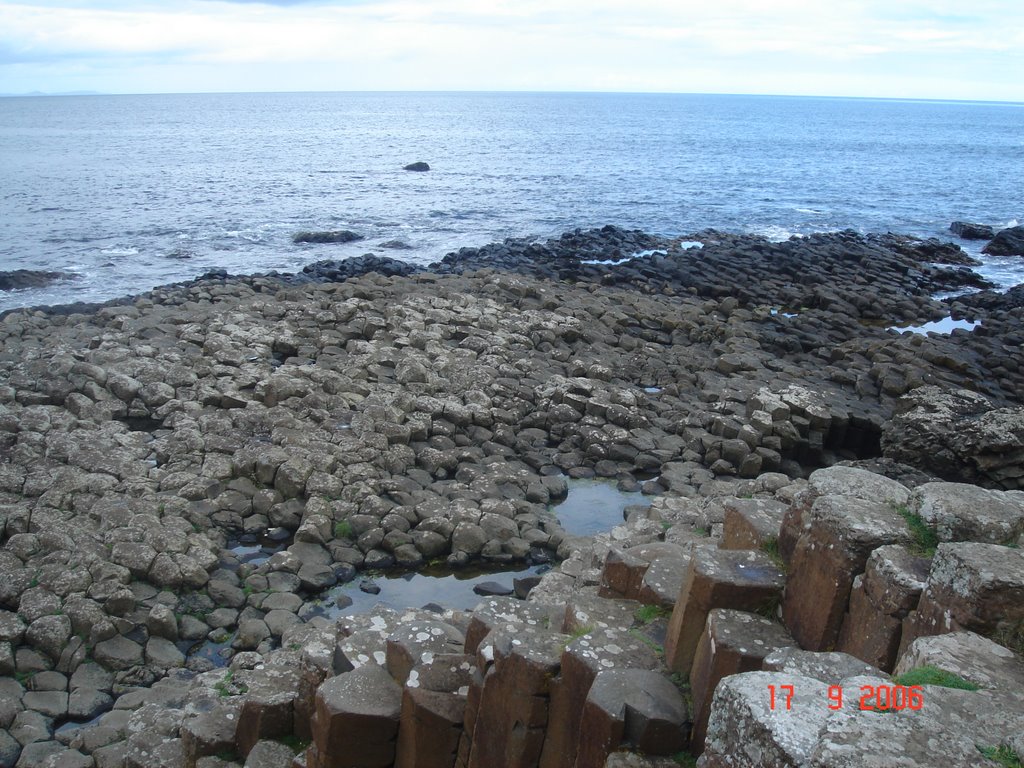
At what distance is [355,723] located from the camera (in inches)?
283

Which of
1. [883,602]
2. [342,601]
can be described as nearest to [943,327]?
[342,601]

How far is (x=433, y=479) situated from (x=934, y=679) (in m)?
11.1

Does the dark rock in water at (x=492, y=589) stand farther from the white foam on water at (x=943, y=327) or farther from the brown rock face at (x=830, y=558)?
the white foam on water at (x=943, y=327)

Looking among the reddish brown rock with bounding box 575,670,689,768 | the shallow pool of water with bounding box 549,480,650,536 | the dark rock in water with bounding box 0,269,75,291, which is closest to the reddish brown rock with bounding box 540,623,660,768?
the reddish brown rock with bounding box 575,670,689,768

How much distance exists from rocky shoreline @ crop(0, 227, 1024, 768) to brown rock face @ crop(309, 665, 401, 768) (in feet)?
0.10

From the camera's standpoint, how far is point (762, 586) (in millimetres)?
6695

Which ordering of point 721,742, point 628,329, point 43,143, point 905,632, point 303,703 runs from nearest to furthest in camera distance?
point 721,742 → point 905,632 → point 303,703 → point 628,329 → point 43,143

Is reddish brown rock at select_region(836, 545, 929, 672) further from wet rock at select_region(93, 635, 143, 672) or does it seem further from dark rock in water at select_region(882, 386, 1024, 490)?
dark rock in water at select_region(882, 386, 1024, 490)

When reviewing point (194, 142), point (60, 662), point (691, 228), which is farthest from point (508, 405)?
point (194, 142)

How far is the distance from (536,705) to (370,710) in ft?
5.14

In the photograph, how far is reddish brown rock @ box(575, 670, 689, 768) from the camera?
6.01 meters

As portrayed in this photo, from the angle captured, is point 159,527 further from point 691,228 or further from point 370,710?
point 691,228

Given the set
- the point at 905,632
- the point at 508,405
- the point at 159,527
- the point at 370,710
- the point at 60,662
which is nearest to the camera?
the point at 905,632

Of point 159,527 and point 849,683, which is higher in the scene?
point 849,683
